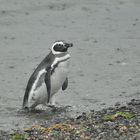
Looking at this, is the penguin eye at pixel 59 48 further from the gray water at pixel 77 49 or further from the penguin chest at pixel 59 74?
the gray water at pixel 77 49

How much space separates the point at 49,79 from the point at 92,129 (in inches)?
96.9

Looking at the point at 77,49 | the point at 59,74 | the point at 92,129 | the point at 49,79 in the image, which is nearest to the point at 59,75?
the point at 59,74

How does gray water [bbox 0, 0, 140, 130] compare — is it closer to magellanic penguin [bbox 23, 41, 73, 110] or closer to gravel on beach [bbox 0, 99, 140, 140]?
magellanic penguin [bbox 23, 41, 73, 110]

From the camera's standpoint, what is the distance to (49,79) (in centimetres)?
1020

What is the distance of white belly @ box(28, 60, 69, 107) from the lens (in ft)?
33.4

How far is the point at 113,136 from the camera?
744cm

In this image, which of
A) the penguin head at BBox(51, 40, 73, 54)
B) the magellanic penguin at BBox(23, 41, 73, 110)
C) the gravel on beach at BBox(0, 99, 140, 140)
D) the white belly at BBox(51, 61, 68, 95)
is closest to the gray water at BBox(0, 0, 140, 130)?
the magellanic penguin at BBox(23, 41, 73, 110)

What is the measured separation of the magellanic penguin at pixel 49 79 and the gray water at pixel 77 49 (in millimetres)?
222

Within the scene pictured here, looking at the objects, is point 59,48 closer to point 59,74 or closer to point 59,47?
point 59,47

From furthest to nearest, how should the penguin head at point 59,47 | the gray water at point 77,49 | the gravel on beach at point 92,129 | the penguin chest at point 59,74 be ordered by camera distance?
the gray water at point 77,49 < the penguin head at point 59,47 < the penguin chest at point 59,74 < the gravel on beach at point 92,129

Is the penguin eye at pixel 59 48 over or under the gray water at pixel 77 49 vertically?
over

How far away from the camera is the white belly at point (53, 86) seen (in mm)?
10180

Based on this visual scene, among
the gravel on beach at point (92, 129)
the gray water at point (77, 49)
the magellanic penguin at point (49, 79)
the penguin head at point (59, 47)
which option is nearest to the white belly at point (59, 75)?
the magellanic penguin at point (49, 79)

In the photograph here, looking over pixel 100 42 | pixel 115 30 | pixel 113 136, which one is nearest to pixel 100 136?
pixel 113 136
